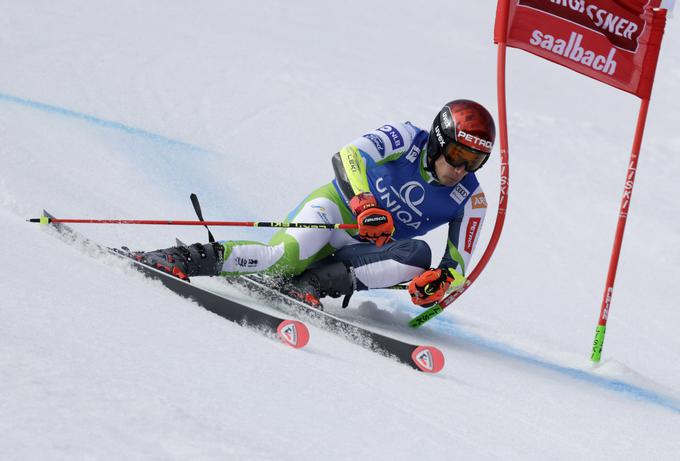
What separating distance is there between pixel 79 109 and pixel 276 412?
20.8 feet

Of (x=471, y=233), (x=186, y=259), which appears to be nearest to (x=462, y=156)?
(x=471, y=233)

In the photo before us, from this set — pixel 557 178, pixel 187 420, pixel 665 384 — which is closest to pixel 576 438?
pixel 187 420

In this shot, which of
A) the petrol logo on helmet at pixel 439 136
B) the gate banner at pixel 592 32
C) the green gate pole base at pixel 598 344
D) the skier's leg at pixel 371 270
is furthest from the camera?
the gate banner at pixel 592 32

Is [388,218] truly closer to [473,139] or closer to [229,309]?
[473,139]

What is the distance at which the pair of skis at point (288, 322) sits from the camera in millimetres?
3137

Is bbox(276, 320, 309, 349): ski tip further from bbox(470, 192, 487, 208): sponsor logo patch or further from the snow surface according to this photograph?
bbox(470, 192, 487, 208): sponsor logo patch

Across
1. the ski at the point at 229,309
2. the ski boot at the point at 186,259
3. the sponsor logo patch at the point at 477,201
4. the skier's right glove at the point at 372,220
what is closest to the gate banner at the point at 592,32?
the sponsor logo patch at the point at 477,201

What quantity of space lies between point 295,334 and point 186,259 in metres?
0.99

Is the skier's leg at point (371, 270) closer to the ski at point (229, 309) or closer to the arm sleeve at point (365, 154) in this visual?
the arm sleeve at point (365, 154)

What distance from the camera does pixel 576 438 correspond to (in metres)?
2.88

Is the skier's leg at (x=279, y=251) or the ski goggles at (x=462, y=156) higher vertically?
the ski goggles at (x=462, y=156)

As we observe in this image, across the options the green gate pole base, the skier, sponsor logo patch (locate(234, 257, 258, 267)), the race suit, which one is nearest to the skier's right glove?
the skier

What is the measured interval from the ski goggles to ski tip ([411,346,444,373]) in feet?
3.94

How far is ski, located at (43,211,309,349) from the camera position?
3.11 metres
